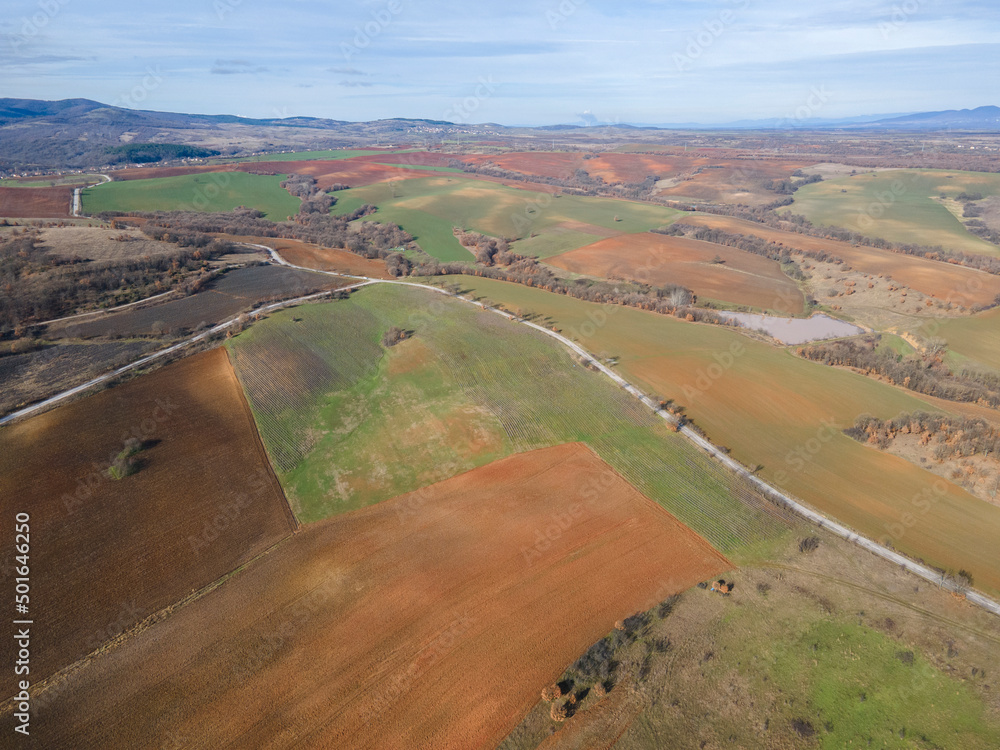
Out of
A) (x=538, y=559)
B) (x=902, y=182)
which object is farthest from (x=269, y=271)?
(x=902, y=182)

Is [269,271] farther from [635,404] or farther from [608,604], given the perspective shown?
[608,604]

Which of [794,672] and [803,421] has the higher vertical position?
[803,421]

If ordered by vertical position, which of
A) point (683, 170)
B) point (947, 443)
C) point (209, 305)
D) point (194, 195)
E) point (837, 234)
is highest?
point (683, 170)

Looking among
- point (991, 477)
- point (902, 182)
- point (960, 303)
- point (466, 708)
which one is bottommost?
point (466, 708)

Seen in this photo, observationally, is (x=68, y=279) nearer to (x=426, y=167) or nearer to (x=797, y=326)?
(x=797, y=326)

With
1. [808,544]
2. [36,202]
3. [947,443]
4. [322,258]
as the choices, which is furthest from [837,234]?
[36,202]

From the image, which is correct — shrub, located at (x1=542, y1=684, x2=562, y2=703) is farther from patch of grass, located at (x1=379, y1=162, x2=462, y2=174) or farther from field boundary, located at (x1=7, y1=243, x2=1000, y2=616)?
patch of grass, located at (x1=379, y1=162, x2=462, y2=174)
